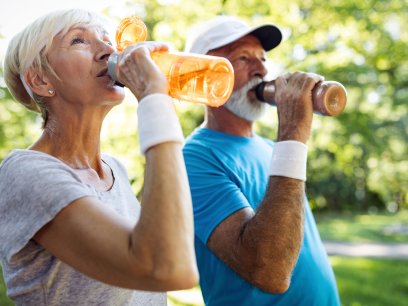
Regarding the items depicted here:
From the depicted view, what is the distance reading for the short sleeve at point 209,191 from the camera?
1.92m

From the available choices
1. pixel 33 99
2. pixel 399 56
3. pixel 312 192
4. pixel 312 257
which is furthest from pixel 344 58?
pixel 312 192

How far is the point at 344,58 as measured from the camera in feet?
23.1

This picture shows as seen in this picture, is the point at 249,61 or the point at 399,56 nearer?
the point at 249,61

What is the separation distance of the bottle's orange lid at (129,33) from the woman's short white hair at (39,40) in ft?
0.19

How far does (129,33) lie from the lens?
5.32 ft

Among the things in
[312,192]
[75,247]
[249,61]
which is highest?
[249,61]

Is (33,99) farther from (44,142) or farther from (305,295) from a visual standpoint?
(305,295)

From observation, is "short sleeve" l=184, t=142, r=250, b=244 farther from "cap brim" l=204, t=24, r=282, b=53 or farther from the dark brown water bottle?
"cap brim" l=204, t=24, r=282, b=53

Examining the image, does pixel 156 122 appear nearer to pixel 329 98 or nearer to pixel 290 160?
pixel 290 160

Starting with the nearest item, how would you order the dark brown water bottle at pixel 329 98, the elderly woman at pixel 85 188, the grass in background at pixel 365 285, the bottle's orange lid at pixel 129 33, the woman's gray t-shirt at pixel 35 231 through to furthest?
the elderly woman at pixel 85 188 < the woman's gray t-shirt at pixel 35 231 < the bottle's orange lid at pixel 129 33 < the dark brown water bottle at pixel 329 98 < the grass in background at pixel 365 285

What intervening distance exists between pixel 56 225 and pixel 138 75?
1.32ft

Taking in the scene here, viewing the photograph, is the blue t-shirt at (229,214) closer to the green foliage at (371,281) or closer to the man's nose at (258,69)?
the man's nose at (258,69)

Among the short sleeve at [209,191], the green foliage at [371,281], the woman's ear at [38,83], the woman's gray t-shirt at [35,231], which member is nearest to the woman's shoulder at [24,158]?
the woman's gray t-shirt at [35,231]

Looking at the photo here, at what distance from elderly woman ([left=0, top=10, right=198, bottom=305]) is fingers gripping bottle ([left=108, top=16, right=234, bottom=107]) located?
0.27ft
